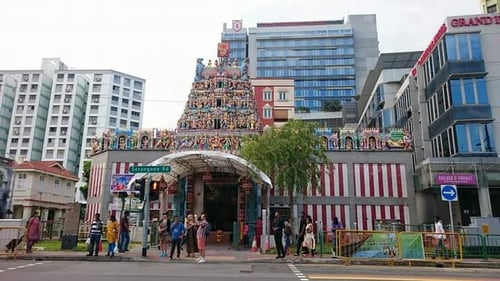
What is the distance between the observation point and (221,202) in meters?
28.9

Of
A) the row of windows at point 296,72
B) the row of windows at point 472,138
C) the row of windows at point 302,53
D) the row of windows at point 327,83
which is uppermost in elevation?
the row of windows at point 302,53

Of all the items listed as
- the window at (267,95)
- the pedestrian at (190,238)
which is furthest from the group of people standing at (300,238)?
the window at (267,95)

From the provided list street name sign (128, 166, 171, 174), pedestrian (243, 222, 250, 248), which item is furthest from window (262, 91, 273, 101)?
street name sign (128, 166, 171, 174)

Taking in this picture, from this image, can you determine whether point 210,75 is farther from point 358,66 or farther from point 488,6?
point 358,66

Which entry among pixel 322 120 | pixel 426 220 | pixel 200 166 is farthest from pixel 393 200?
pixel 322 120

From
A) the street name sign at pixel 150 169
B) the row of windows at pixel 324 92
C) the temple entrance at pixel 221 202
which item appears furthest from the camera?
the row of windows at pixel 324 92

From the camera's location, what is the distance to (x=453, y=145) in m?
29.3

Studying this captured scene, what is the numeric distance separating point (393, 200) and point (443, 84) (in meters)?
9.51

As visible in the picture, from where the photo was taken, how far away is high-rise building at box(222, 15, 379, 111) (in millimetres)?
107188

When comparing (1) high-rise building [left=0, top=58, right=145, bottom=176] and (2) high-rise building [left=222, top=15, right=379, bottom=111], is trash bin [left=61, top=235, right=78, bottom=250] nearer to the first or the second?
(1) high-rise building [left=0, top=58, right=145, bottom=176]

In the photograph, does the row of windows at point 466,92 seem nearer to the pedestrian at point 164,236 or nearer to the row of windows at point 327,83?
the pedestrian at point 164,236

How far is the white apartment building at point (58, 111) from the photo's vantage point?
88688mm

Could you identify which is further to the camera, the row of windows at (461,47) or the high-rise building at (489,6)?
the high-rise building at (489,6)

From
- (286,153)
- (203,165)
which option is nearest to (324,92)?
(203,165)
